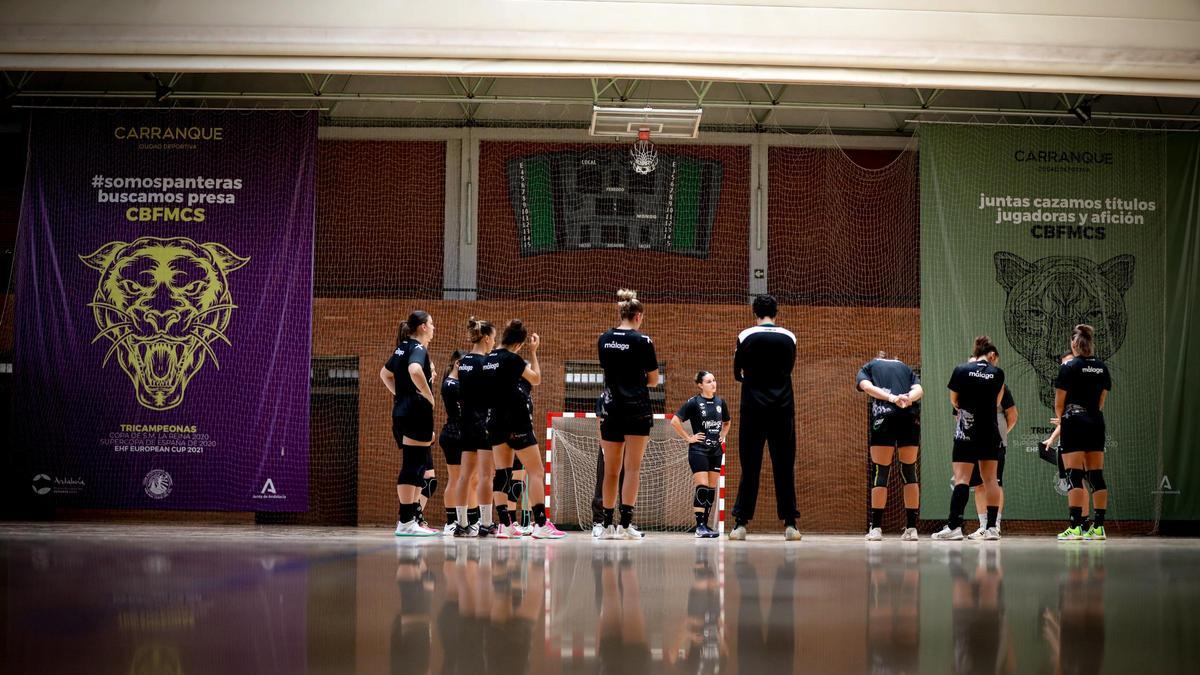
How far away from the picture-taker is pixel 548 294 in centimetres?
1628

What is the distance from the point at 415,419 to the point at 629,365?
211 cm

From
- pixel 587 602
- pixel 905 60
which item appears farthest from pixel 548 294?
pixel 587 602

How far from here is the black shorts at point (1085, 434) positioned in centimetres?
947

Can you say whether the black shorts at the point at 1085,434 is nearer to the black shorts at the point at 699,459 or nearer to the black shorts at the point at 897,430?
the black shorts at the point at 897,430

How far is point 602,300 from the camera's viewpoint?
53.0ft

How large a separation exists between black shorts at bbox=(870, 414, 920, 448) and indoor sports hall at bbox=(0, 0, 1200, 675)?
4 cm

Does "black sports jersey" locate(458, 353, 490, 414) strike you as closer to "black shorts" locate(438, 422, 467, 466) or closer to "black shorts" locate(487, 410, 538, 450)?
"black shorts" locate(487, 410, 538, 450)

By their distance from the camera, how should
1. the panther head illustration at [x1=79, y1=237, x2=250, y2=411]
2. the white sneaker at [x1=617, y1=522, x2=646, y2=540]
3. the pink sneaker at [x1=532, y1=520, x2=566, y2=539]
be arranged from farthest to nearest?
the panther head illustration at [x1=79, y1=237, x2=250, y2=411] → the pink sneaker at [x1=532, y1=520, x2=566, y2=539] → the white sneaker at [x1=617, y1=522, x2=646, y2=540]

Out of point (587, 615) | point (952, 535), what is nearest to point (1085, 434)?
point (952, 535)

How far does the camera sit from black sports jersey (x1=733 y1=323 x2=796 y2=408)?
783 cm

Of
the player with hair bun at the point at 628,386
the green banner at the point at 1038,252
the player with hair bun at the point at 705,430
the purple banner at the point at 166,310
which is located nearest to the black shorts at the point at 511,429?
the player with hair bun at the point at 628,386

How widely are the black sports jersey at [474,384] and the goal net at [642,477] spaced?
5.66 m

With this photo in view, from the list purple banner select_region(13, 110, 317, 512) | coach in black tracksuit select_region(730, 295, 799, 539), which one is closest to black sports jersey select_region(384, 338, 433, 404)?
coach in black tracksuit select_region(730, 295, 799, 539)

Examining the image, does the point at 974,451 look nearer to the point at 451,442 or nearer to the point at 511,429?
the point at 511,429
